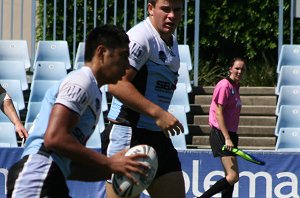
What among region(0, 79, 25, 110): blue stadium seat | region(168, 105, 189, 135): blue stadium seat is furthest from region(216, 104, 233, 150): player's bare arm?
region(0, 79, 25, 110): blue stadium seat

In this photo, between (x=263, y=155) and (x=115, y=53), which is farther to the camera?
(x=263, y=155)

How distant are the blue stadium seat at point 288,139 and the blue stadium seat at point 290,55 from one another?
1409 mm

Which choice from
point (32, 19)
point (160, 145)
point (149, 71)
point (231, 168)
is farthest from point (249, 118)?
point (149, 71)

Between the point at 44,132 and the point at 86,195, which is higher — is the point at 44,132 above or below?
above

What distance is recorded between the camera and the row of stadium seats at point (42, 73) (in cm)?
1080

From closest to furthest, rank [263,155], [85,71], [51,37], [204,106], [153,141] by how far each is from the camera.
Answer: [85,71]
[153,141]
[263,155]
[204,106]
[51,37]

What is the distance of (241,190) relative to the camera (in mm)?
9688

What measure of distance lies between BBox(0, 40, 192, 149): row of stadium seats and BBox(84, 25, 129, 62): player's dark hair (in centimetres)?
615

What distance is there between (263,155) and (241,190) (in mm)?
492

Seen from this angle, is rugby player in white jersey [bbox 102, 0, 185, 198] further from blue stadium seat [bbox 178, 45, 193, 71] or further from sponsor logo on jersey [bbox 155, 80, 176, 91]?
blue stadium seat [bbox 178, 45, 193, 71]

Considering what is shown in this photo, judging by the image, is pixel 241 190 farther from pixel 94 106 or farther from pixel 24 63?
pixel 94 106

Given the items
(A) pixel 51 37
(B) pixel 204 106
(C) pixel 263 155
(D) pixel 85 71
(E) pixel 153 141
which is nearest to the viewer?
(D) pixel 85 71

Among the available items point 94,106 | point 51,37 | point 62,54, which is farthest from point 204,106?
point 94,106

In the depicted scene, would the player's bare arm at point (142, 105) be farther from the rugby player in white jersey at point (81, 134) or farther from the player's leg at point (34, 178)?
the player's leg at point (34, 178)
